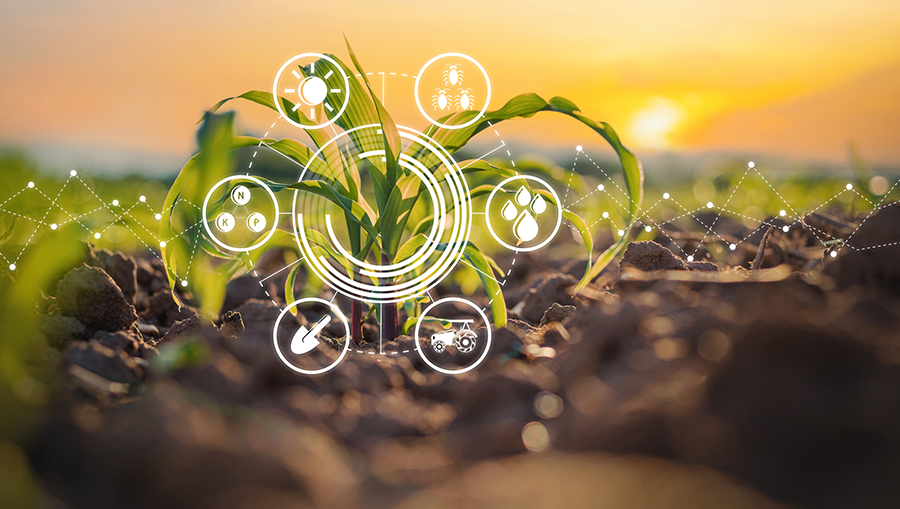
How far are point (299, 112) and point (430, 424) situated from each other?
3.35 feet

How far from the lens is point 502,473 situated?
1.73 feet

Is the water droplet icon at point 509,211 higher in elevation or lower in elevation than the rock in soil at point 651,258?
higher

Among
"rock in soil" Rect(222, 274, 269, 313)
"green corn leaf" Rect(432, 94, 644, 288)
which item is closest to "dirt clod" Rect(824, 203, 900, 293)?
"green corn leaf" Rect(432, 94, 644, 288)

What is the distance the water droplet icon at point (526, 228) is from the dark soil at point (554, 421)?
520 mm

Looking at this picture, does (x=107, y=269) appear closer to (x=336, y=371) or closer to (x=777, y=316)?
(x=336, y=371)

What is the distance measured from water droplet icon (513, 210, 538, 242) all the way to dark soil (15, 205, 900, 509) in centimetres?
52

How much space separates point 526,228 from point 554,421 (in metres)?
0.80

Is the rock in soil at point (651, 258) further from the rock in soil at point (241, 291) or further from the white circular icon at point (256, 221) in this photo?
the rock in soil at point (241, 291)

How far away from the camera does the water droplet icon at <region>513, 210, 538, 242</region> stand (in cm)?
138

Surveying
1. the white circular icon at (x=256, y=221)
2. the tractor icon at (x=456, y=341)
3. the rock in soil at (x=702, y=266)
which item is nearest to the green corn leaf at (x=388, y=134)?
the white circular icon at (x=256, y=221)

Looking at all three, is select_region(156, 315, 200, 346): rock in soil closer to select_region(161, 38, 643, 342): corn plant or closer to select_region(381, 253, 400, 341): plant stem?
select_region(161, 38, 643, 342): corn plant

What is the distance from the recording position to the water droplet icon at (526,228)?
1.38m

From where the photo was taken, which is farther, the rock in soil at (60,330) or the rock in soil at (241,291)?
the rock in soil at (241,291)

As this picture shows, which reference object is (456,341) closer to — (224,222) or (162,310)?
(224,222)
